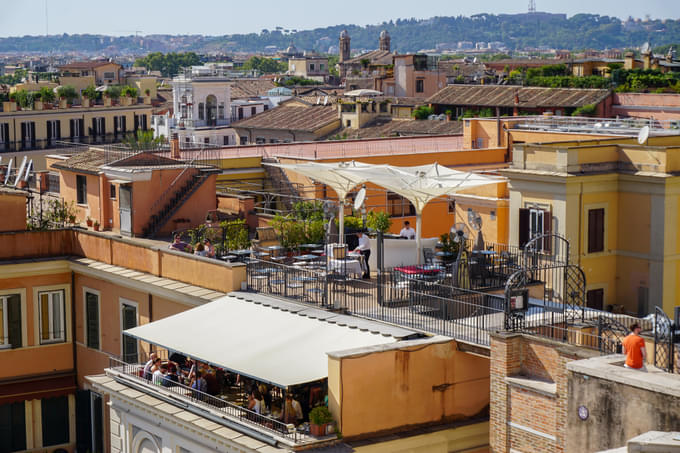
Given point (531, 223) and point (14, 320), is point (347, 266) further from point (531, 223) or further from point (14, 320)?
point (14, 320)

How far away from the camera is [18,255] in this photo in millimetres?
27047

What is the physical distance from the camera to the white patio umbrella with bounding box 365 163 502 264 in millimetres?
24375

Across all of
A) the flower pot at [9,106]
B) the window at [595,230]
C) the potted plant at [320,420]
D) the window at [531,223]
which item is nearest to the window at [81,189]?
the window at [531,223]

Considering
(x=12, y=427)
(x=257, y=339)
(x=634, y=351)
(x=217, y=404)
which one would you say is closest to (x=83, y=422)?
(x=12, y=427)

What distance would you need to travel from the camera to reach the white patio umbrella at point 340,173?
25.8 m

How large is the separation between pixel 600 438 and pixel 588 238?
502 inches

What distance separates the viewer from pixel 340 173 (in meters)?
26.4

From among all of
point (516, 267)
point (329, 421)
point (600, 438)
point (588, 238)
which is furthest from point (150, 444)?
point (588, 238)

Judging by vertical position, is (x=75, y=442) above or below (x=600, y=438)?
below

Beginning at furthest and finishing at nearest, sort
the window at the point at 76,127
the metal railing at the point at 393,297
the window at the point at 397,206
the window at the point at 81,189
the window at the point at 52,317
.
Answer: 1. the window at the point at 76,127
2. the window at the point at 397,206
3. the window at the point at 81,189
4. the window at the point at 52,317
5. the metal railing at the point at 393,297

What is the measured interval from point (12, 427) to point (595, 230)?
14.3 m

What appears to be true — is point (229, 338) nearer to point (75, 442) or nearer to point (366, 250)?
point (366, 250)

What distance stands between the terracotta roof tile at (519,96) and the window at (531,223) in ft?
108

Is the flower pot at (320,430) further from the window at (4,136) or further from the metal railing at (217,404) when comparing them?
the window at (4,136)
